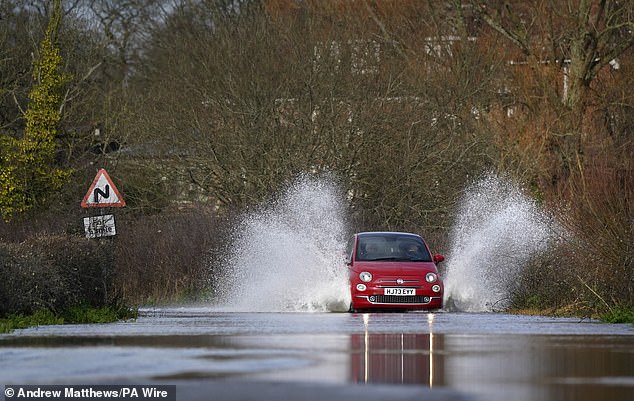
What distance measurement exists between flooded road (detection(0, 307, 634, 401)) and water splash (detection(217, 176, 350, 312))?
29.4 feet

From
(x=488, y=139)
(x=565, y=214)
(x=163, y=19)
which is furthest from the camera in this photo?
(x=163, y=19)

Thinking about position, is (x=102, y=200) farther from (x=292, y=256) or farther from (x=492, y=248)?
(x=492, y=248)

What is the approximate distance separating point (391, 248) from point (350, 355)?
49.9ft

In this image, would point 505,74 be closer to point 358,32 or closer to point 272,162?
point 358,32

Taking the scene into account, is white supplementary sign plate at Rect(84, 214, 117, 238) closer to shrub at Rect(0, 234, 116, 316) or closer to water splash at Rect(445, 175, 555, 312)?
shrub at Rect(0, 234, 116, 316)

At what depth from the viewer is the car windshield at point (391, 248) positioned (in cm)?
3142

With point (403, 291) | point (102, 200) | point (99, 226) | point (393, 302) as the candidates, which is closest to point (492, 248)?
point (403, 291)

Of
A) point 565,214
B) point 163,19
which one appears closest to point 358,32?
point 565,214

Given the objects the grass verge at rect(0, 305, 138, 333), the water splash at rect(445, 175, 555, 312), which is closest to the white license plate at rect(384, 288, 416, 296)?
the water splash at rect(445, 175, 555, 312)

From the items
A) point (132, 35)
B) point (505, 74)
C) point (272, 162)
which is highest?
point (132, 35)

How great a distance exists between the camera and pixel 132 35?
259 ft

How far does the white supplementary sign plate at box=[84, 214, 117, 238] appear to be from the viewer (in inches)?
1145

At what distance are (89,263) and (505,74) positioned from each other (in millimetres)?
28716

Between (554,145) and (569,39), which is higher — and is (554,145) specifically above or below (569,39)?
below
